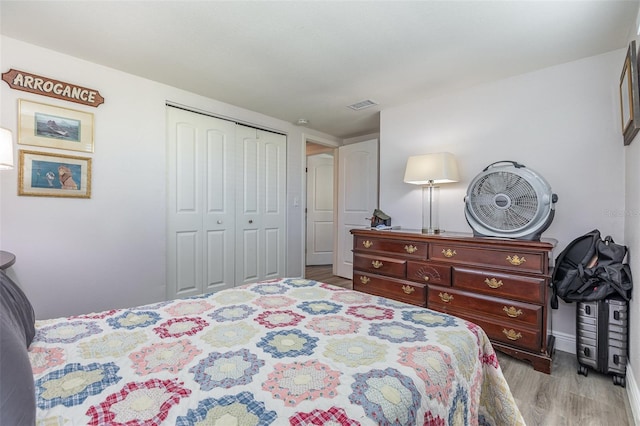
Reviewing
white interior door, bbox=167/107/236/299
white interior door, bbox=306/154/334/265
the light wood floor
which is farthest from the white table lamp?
white interior door, bbox=306/154/334/265

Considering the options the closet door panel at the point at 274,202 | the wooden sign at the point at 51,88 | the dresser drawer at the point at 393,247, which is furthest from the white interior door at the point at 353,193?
the wooden sign at the point at 51,88

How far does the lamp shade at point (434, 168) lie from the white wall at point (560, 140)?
251 millimetres

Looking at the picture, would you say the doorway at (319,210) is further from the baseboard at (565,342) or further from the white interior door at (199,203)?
the baseboard at (565,342)

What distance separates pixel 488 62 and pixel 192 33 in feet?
7.16

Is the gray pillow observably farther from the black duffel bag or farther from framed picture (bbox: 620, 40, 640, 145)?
the black duffel bag

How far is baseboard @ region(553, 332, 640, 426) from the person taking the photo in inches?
58.4

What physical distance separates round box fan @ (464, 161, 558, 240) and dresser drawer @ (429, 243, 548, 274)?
0.15 meters

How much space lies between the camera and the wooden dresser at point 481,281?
196cm

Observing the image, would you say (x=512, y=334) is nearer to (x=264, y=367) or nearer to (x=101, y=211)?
(x=264, y=367)

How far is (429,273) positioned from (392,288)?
0.37m

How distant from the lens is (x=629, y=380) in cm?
169

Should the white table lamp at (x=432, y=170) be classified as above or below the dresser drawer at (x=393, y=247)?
above

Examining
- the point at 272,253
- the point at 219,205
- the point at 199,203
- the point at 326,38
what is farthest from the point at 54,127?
the point at 272,253

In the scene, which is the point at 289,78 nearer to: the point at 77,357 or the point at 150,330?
the point at 150,330
